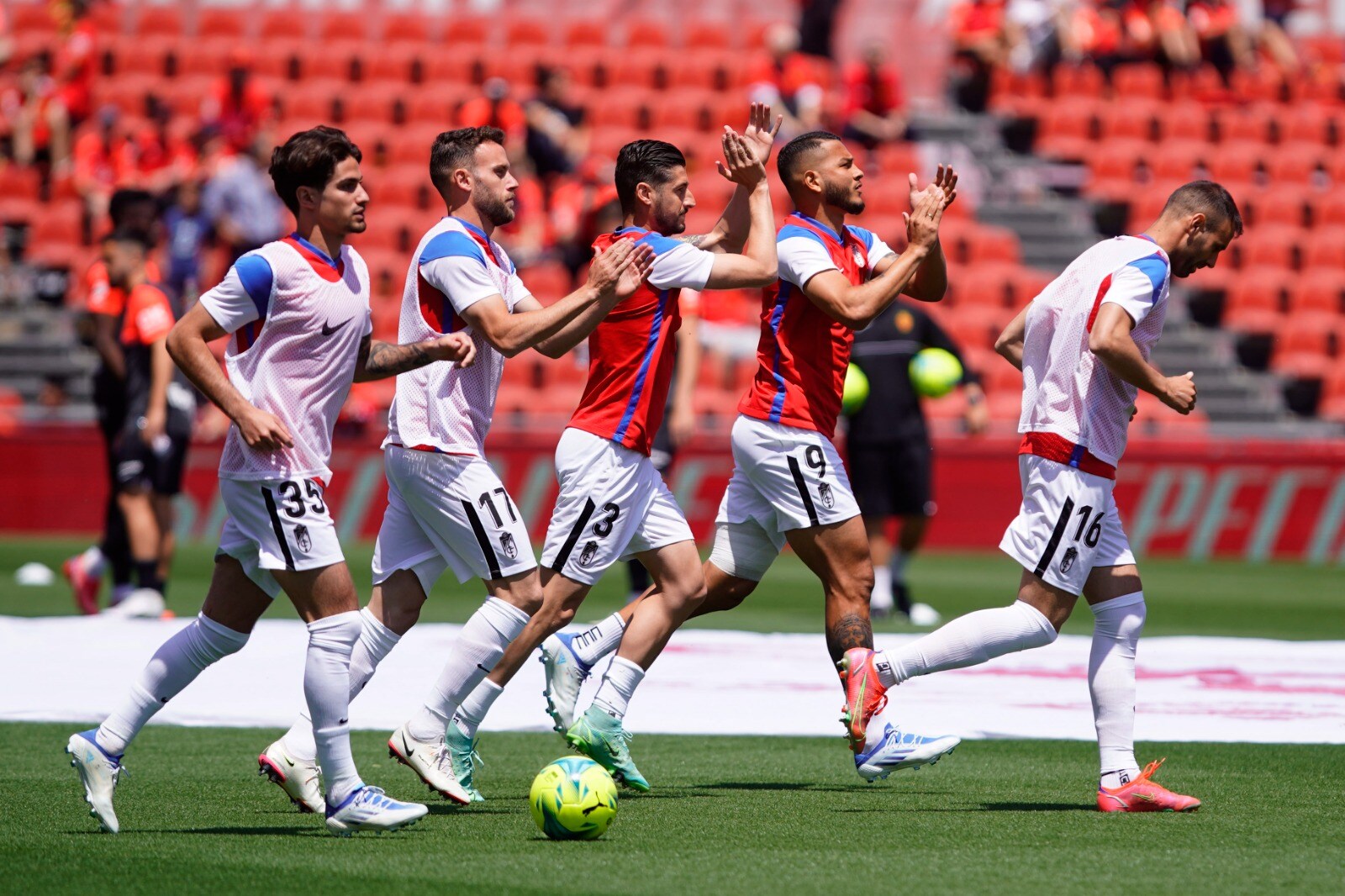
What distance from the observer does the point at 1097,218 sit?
2375 centimetres

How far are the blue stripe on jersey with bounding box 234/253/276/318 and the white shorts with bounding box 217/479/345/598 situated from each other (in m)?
0.58

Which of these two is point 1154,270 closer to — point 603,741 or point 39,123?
point 603,741

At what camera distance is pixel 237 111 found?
21.3 m

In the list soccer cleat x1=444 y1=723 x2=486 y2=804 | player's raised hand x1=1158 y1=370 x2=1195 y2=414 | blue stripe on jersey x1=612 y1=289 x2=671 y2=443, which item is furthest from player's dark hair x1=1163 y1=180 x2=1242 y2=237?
soccer cleat x1=444 y1=723 x2=486 y2=804

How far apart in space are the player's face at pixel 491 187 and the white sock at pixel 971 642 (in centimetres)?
216

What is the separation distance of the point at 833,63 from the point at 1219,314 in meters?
6.23

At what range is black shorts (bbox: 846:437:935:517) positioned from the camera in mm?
12758

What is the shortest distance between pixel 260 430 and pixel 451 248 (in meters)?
1.11

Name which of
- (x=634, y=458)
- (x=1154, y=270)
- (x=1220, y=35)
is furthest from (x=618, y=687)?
(x=1220, y=35)

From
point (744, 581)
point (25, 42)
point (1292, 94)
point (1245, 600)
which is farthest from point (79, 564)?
point (1292, 94)

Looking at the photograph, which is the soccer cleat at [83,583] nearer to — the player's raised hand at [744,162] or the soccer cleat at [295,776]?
the soccer cleat at [295,776]

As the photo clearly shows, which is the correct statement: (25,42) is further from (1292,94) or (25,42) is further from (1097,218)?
(1292,94)

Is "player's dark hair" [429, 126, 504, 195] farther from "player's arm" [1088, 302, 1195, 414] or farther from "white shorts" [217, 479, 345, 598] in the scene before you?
"player's arm" [1088, 302, 1195, 414]

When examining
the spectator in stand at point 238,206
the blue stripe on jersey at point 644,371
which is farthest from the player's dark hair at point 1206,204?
the spectator in stand at point 238,206
